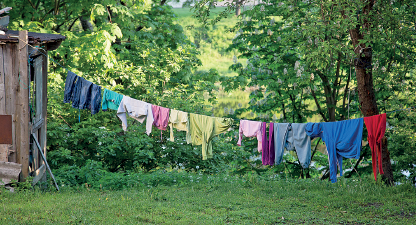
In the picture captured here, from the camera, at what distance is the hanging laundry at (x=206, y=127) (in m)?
7.51

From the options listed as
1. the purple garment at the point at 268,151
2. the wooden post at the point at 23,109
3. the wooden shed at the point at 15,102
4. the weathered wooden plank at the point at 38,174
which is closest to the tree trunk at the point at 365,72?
the purple garment at the point at 268,151

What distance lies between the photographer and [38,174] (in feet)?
23.3

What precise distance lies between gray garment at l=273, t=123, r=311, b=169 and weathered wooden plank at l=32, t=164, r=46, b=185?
461 cm

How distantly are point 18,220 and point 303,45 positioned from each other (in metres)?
6.32

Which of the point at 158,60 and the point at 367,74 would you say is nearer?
the point at 367,74

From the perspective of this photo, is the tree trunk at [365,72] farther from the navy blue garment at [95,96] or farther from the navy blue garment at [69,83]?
the navy blue garment at [69,83]

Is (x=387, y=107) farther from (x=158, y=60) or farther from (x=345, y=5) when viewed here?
(x=158, y=60)

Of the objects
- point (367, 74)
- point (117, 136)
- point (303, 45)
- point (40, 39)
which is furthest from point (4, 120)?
point (367, 74)

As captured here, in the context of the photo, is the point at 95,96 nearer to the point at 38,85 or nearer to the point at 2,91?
the point at 38,85

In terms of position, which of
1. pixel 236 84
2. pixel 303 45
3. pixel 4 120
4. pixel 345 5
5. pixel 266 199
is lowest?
pixel 266 199

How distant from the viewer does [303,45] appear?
26.5 feet

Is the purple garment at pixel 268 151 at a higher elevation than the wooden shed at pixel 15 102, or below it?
below

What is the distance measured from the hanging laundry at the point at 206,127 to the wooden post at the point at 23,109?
3088 millimetres

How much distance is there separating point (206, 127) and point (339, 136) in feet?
8.53
